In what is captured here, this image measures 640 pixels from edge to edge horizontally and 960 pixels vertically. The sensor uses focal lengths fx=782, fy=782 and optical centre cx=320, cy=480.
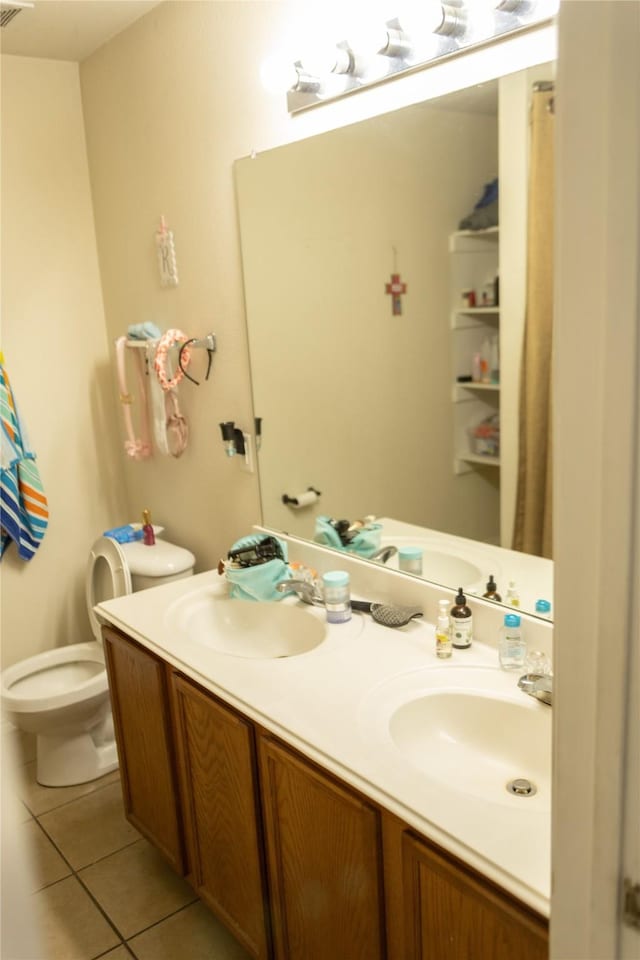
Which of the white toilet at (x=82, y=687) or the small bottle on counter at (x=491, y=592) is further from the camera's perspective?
Result: the white toilet at (x=82, y=687)

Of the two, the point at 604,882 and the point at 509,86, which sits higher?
the point at 509,86

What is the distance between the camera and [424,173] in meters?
1.83

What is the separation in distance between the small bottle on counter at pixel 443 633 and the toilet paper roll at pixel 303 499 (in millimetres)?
619

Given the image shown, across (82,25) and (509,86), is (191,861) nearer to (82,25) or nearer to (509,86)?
(509,86)

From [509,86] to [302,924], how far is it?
173cm

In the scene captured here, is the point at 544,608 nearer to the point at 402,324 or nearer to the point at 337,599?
the point at 337,599

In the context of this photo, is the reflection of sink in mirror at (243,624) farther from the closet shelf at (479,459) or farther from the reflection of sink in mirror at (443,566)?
the closet shelf at (479,459)

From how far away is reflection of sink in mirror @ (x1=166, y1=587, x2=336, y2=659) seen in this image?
205 centimetres

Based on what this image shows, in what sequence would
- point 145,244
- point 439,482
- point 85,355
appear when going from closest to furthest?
1. point 439,482
2. point 145,244
3. point 85,355

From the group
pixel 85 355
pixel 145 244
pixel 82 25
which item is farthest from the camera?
pixel 85 355

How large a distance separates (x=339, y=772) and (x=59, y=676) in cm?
179

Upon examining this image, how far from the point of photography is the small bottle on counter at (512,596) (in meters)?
1.74

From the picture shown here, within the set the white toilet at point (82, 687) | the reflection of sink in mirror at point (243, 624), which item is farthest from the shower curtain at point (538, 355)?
the white toilet at point (82, 687)

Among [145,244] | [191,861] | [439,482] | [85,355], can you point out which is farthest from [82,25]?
[191,861]
